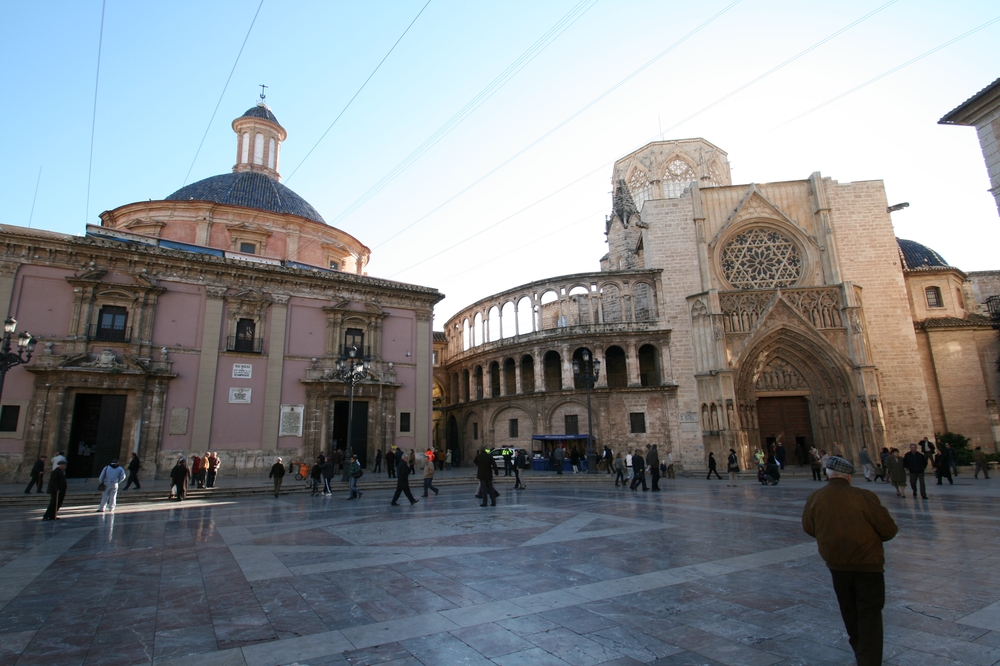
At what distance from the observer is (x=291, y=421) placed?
22562 millimetres

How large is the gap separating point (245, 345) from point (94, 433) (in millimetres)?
6056

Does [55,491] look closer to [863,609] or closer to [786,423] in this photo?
[863,609]

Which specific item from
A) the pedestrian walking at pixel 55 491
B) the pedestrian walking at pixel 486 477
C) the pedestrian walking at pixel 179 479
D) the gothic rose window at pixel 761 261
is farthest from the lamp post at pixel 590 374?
the pedestrian walking at pixel 55 491

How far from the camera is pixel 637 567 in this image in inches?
251

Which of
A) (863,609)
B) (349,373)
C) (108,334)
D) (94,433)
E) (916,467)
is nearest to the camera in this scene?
(863,609)

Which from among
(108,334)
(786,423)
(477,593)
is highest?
(108,334)

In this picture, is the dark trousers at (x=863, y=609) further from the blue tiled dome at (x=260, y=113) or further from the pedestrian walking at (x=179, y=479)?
the blue tiled dome at (x=260, y=113)

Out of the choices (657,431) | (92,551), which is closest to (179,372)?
(92,551)

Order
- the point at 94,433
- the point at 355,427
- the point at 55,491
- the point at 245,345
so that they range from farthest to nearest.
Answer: the point at 355,427
the point at 245,345
the point at 94,433
the point at 55,491

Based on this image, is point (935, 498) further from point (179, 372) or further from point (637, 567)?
point (179, 372)

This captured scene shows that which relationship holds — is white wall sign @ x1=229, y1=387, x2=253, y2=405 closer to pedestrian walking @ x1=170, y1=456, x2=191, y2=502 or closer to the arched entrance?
pedestrian walking @ x1=170, y1=456, x2=191, y2=502

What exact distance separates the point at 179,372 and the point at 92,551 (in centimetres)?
1503

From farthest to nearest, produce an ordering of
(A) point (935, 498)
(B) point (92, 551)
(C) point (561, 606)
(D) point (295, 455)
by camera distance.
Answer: (D) point (295, 455) → (A) point (935, 498) → (B) point (92, 551) → (C) point (561, 606)

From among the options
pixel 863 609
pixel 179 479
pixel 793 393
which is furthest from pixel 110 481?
pixel 793 393
